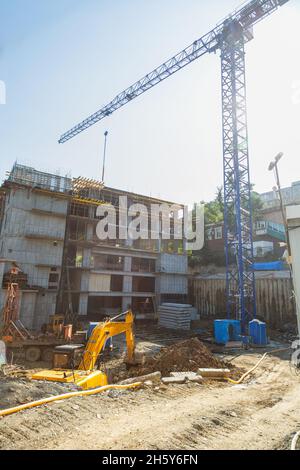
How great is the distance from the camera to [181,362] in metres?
12.7

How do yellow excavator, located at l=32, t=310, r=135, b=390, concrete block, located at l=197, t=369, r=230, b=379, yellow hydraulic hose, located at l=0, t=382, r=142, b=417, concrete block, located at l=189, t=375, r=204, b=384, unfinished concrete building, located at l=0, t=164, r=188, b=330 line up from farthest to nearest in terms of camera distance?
1. unfinished concrete building, located at l=0, t=164, r=188, b=330
2. concrete block, located at l=197, t=369, r=230, b=379
3. concrete block, located at l=189, t=375, r=204, b=384
4. yellow excavator, located at l=32, t=310, r=135, b=390
5. yellow hydraulic hose, located at l=0, t=382, r=142, b=417

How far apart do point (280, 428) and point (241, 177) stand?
21637 mm

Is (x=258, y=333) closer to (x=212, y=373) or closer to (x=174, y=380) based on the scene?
(x=212, y=373)

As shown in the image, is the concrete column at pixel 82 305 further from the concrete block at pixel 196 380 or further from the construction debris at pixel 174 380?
the concrete block at pixel 196 380

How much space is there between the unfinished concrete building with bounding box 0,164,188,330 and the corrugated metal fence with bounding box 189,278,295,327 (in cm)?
369

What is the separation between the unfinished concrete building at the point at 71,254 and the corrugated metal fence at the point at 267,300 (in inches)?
145

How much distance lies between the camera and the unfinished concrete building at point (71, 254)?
26047 mm

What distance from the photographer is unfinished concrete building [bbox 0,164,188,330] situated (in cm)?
2605

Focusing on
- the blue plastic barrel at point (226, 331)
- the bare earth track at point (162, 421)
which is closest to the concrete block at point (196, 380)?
the bare earth track at point (162, 421)

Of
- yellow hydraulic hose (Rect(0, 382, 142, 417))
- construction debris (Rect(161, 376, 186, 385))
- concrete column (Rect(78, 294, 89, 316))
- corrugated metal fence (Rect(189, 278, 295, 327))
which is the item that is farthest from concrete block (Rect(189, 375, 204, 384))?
concrete column (Rect(78, 294, 89, 316))

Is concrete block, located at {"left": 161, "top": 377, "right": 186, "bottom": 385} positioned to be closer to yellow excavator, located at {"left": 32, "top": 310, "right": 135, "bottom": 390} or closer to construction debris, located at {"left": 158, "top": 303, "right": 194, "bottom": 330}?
yellow excavator, located at {"left": 32, "top": 310, "right": 135, "bottom": 390}

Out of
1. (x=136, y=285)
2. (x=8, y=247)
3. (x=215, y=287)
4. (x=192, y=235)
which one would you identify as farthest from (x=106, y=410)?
(x=192, y=235)

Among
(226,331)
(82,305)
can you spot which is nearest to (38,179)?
(82,305)
